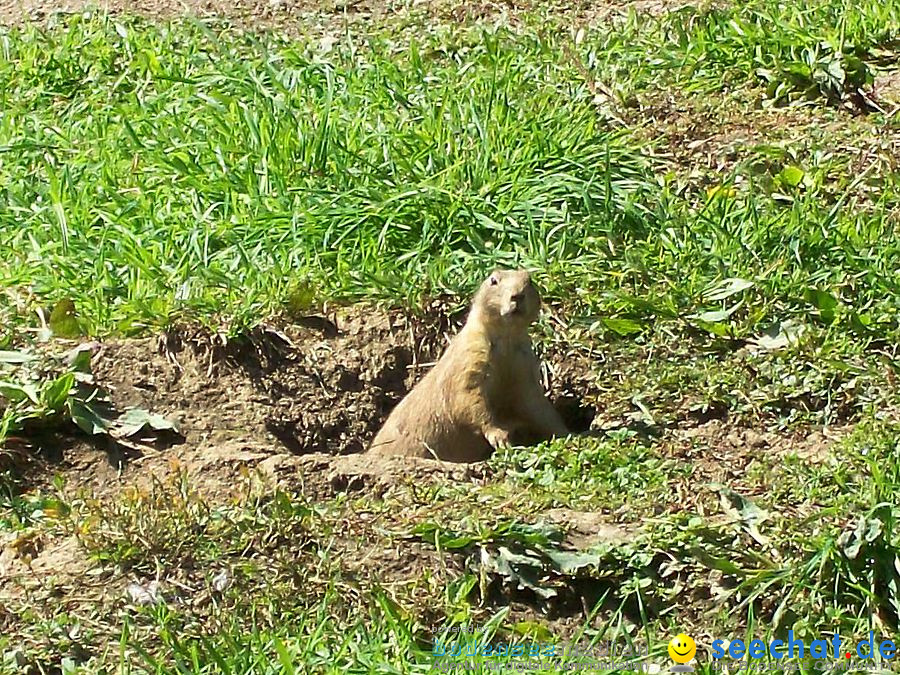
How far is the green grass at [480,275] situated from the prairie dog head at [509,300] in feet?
Result: 1.26

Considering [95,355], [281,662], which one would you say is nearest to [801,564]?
[281,662]

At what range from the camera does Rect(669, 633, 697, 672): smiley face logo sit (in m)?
4.13

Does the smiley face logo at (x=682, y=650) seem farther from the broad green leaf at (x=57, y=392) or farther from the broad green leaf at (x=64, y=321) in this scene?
the broad green leaf at (x=64, y=321)

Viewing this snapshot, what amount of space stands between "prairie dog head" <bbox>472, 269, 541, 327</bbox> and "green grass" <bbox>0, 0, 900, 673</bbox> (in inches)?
15.1

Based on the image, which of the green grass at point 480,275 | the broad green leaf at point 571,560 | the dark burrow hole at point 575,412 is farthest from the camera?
the dark burrow hole at point 575,412

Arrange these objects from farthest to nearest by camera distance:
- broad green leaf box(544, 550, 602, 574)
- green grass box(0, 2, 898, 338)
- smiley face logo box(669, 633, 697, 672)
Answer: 1. green grass box(0, 2, 898, 338)
2. broad green leaf box(544, 550, 602, 574)
3. smiley face logo box(669, 633, 697, 672)

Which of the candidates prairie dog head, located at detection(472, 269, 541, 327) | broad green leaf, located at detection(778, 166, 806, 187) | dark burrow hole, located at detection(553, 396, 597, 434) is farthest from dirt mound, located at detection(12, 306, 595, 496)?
broad green leaf, located at detection(778, 166, 806, 187)

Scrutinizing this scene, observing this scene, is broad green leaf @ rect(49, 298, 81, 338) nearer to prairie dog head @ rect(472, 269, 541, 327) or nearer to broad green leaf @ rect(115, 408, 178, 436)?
broad green leaf @ rect(115, 408, 178, 436)

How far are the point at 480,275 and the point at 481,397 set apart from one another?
60cm

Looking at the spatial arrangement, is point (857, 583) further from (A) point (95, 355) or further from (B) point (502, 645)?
(A) point (95, 355)

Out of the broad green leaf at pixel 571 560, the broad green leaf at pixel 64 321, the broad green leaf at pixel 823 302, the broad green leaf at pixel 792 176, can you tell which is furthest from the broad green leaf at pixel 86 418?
the broad green leaf at pixel 792 176

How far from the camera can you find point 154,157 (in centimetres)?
706

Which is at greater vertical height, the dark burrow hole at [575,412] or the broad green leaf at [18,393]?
the broad green leaf at [18,393]

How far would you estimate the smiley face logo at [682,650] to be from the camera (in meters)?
4.13
